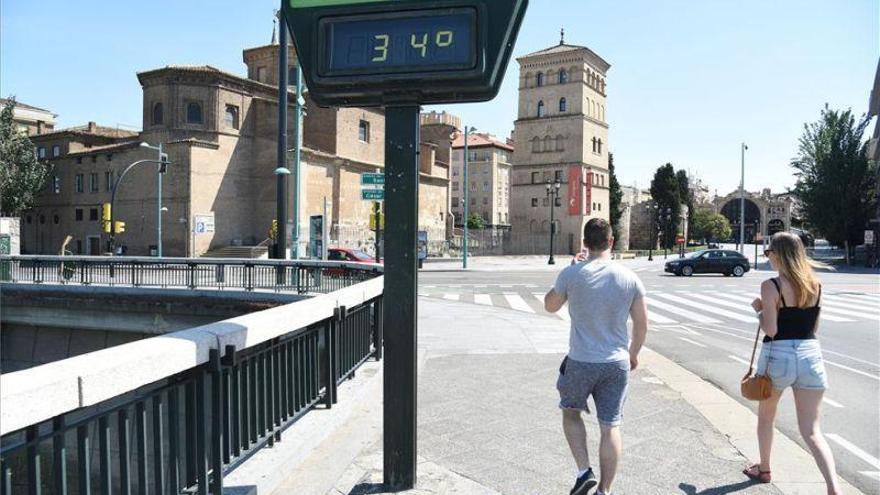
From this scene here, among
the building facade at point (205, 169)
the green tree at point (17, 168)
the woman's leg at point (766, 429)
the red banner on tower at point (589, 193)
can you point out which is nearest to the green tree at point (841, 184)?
the red banner on tower at point (589, 193)

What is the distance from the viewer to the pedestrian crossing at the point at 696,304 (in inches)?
638

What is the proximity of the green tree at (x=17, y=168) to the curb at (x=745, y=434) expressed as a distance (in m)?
55.9

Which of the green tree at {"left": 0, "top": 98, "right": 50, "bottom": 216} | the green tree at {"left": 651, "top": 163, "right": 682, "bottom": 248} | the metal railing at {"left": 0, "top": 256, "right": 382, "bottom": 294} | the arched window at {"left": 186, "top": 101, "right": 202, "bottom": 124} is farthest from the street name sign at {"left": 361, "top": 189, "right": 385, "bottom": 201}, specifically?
the green tree at {"left": 651, "top": 163, "right": 682, "bottom": 248}

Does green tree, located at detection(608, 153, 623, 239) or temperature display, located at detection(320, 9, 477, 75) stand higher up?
green tree, located at detection(608, 153, 623, 239)

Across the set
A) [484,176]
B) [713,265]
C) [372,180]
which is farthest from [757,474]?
[484,176]

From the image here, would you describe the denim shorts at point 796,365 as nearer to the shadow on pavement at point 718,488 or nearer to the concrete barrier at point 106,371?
the shadow on pavement at point 718,488

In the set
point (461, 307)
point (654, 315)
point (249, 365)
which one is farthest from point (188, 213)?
point (249, 365)

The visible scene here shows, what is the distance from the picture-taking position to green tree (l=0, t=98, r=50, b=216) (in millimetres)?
52188

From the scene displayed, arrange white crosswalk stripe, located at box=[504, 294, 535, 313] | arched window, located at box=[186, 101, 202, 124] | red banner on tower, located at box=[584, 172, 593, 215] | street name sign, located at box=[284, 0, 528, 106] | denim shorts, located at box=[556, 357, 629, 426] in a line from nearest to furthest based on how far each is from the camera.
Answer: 1. street name sign, located at box=[284, 0, 528, 106]
2. denim shorts, located at box=[556, 357, 629, 426]
3. white crosswalk stripe, located at box=[504, 294, 535, 313]
4. arched window, located at box=[186, 101, 202, 124]
5. red banner on tower, located at box=[584, 172, 593, 215]

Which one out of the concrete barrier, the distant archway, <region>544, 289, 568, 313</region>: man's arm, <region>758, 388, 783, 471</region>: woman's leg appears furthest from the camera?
the distant archway

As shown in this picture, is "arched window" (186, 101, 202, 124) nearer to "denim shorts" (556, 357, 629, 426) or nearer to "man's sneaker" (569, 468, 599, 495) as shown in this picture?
"denim shorts" (556, 357, 629, 426)

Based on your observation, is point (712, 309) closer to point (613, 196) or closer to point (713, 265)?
point (713, 265)

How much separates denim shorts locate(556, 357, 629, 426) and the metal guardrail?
205 cm

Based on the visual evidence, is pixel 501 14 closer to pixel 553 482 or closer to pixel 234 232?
pixel 553 482
